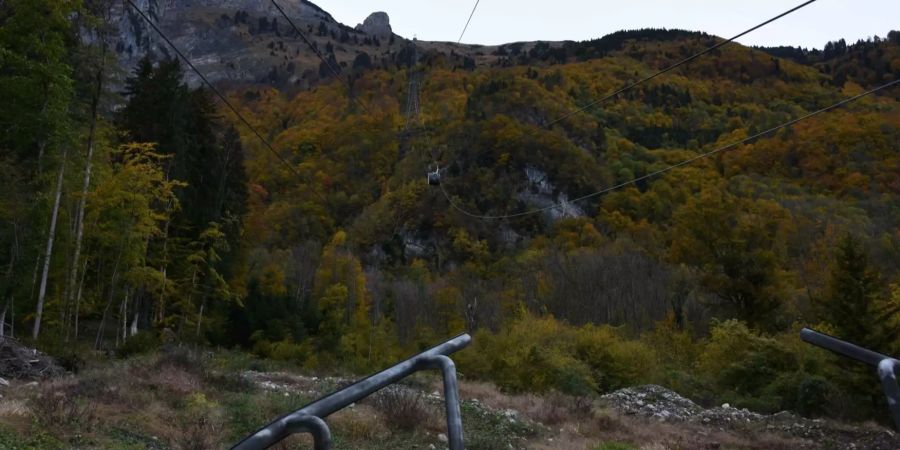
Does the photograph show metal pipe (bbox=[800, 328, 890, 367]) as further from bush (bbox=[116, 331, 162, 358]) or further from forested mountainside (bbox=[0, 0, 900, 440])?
bush (bbox=[116, 331, 162, 358])

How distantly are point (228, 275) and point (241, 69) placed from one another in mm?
165819

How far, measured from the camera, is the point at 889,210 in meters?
Result: 56.4

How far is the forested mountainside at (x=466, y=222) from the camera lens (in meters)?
19.7

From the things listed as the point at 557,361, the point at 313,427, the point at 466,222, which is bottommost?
the point at 557,361

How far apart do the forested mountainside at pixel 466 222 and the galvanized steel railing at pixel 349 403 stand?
1258 cm

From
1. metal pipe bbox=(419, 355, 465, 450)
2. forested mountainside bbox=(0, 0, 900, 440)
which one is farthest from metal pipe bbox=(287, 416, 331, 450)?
forested mountainside bbox=(0, 0, 900, 440)

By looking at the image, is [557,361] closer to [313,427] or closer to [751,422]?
[751,422]

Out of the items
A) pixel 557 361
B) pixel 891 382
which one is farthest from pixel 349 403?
pixel 557 361

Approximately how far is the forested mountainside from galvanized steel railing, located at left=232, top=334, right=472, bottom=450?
12.6 meters

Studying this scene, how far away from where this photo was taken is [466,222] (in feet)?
258

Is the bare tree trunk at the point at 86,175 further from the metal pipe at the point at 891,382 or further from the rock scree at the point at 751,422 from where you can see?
the metal pipe at the point at 891,382

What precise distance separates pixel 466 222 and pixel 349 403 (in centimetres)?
7640

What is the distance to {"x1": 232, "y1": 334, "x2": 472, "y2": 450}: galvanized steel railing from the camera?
1.91m

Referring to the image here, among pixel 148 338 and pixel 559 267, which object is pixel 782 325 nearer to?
pixel 559 267
